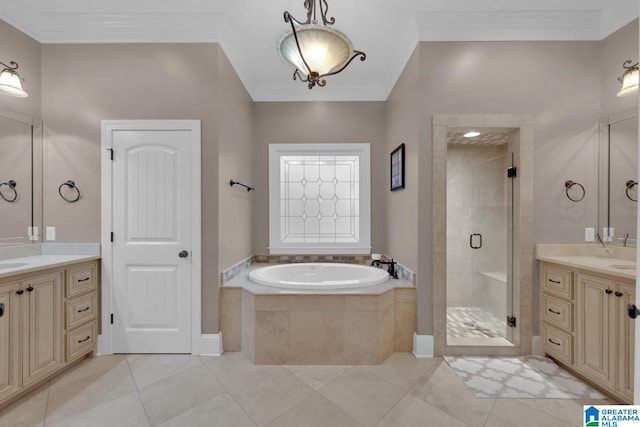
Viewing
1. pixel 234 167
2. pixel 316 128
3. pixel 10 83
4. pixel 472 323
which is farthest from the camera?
pixel 316 128

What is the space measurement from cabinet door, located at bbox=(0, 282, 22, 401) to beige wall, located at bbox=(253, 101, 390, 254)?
201 cm

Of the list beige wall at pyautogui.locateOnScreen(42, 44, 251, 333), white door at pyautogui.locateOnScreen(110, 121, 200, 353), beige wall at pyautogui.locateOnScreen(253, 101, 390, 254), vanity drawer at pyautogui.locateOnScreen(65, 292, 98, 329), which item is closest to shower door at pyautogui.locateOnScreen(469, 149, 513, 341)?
beige wall at pyautogui.locateOnScreen(253, 101, 390, 254)

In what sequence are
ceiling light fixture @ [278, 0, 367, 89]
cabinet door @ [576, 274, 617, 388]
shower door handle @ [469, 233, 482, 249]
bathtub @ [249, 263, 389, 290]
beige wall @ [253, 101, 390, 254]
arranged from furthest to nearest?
shower door handle @ [469, 233, 482, 249], beige wall @ [253, 101, 390, 254], bathtub @ [249, 263, 389, 290], cabinet door @ [576, 274, 617, 388], ceiling light fixture @ [278, 0, 367, 89]

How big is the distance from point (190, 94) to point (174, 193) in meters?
0.87

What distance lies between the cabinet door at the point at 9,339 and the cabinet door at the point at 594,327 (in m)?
3.77

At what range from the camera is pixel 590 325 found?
6.18ft

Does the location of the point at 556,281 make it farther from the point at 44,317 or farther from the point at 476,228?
the point at 44,317

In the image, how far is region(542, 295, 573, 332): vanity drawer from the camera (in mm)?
2051

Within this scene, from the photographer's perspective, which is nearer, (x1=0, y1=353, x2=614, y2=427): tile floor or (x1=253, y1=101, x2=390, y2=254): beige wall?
(x1=0, y1=353, x2=614, y2=427): tile floor

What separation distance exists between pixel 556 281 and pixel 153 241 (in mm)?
3344

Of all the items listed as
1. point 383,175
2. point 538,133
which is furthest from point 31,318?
point 538,133

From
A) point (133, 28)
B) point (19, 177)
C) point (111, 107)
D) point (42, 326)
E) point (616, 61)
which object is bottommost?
point (42, 326)

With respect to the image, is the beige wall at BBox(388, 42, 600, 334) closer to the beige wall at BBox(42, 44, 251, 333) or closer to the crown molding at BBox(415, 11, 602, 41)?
the crown molding at BBox(415, 11, 602, 41)

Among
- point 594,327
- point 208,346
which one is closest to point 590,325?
point 594,327
